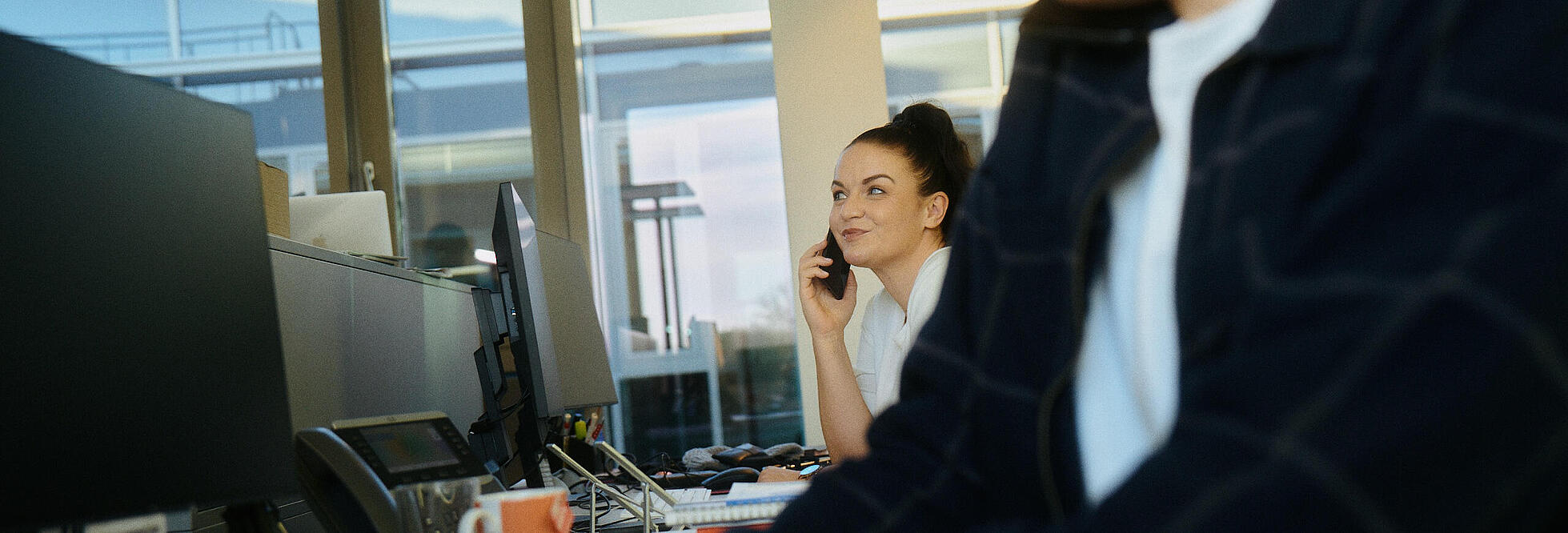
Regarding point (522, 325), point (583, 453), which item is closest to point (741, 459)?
point (583, 453)

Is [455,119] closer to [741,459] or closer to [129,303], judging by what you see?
[741,459]

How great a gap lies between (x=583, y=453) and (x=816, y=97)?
66.4 inches

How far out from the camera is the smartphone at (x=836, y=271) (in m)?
2.55

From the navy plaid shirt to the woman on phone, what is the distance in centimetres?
167

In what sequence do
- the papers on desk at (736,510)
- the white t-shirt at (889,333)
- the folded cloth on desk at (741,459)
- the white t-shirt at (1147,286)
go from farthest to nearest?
the folded cloth on desk at (741,459) < the white t-shirt at (889,333) < the papers on desk at (736,510) < the white t-shirt at (1147,286)

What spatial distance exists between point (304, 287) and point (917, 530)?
1.00m

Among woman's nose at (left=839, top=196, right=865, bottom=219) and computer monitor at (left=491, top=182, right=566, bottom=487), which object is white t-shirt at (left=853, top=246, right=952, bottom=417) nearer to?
woman's nose at (left=839, top=196, right=865, bottom=219)

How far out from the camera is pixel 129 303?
2.52 feet

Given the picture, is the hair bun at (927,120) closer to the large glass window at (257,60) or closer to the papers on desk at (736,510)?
the papers on desk at (736,510)

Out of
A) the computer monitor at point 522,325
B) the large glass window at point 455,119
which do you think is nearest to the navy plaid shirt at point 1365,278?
the computer monitor at point 522,325

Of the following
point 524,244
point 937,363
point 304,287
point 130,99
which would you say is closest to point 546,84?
point 524,244

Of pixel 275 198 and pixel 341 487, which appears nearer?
pixel 341 487

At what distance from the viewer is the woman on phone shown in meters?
2.32

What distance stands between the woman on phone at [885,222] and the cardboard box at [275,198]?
1156 millimetres
